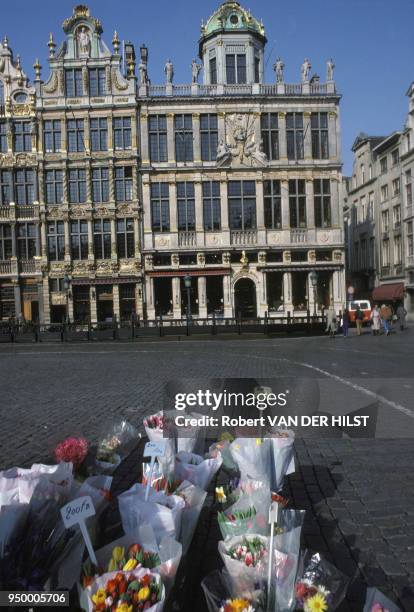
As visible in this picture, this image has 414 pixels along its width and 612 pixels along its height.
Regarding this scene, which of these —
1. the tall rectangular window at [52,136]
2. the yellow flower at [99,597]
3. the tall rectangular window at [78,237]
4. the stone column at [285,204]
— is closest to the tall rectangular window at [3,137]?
the tall rectangular window at [52,136]

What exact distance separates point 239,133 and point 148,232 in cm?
832

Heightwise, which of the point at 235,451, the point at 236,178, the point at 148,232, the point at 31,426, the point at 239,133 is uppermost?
the point at 239,133

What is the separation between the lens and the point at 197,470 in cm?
341

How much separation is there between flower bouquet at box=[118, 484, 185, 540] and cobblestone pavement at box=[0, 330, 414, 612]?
27cm

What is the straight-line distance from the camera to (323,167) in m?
35.2

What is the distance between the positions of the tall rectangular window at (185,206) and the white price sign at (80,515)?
33150 mm

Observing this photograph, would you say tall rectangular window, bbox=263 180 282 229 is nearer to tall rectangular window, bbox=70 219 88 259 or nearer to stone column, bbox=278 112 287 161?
stone column, bbox=278 112 287 161

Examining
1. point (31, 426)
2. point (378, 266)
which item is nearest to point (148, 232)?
point (378, 266)

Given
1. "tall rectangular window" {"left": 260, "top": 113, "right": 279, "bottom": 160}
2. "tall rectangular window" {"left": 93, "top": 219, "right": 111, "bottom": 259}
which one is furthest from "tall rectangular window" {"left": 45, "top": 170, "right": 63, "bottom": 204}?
"tall rectangular window" {"left": 260, "top": 113, "right": 279, "bottom": 160}

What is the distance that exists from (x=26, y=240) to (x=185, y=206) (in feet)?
33.5

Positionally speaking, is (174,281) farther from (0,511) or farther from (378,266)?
(0,511)

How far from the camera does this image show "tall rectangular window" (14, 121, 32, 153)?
3488cm

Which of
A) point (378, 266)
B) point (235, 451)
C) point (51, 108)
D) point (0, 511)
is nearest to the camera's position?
point (0, 511)

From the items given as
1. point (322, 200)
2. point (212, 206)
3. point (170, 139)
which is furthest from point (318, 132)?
point (170, 139)
